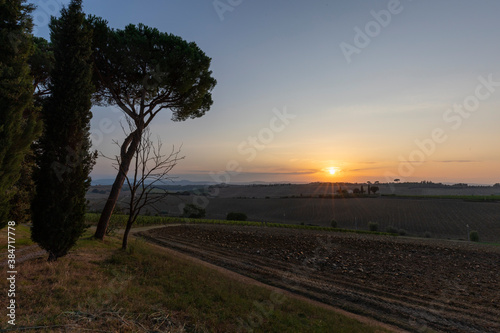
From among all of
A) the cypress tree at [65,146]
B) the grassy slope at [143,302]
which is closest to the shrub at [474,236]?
the grassy slope at [143,302]

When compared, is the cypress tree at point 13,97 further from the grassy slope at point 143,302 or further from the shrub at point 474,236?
the shrub at point 474,236

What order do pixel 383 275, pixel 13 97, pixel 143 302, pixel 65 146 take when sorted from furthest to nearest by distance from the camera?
pixel 383 275
pixel 65 146
pixel 13 97
pixel 143 302

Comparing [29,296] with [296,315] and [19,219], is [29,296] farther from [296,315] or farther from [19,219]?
[296,315]

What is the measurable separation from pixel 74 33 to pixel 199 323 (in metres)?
9.72

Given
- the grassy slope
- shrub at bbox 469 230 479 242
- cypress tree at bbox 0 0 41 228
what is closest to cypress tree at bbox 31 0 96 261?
cypress tree at bbox 0 0 41 228

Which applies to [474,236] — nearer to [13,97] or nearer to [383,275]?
[383,275]

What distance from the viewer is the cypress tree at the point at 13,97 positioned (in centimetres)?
608

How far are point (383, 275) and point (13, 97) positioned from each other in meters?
14.3

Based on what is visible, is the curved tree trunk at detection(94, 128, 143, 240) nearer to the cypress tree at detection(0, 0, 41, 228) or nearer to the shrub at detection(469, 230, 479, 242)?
the cypress tree at detection(0, 0, 41, 228)

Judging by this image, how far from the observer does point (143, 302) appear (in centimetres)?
549

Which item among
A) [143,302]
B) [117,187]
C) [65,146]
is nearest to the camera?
[143,302]

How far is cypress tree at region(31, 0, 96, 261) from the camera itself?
7.41m

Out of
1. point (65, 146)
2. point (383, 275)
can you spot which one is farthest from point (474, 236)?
point (65, 146)

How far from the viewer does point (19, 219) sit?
847 cm
